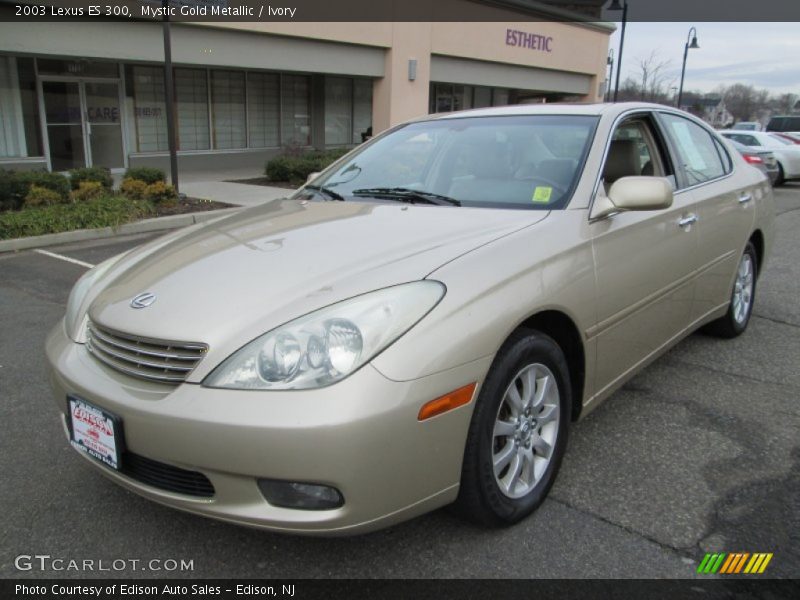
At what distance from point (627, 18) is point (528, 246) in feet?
81.4

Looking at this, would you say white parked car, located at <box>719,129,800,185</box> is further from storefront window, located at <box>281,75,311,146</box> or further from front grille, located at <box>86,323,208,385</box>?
front grille, located at <box>86,323,208,385</box>

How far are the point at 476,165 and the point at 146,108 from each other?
14590 millimetres

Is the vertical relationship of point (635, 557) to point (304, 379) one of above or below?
below

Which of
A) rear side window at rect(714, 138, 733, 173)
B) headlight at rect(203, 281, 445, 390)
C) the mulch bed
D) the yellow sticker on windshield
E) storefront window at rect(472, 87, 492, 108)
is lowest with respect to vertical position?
the mulch bed

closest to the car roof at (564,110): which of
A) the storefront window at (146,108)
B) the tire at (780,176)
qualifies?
the storefront window at (146,108)

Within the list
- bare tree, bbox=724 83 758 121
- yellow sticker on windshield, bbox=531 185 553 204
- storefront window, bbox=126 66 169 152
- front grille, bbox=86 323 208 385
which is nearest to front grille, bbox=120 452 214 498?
front grille, bbox=86 323 208 385

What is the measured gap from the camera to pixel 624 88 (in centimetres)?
5212

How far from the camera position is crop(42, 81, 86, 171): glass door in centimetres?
1418

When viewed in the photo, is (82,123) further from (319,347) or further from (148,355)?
(319,347)

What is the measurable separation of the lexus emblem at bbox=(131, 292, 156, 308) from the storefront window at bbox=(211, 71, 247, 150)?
1602cm

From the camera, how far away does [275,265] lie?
2443 millimetres

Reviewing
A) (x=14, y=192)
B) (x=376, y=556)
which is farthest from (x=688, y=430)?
(x=14, y=192)

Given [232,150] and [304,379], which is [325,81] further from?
[304,379]

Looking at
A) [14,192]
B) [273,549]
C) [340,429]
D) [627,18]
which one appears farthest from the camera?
[627,18]
